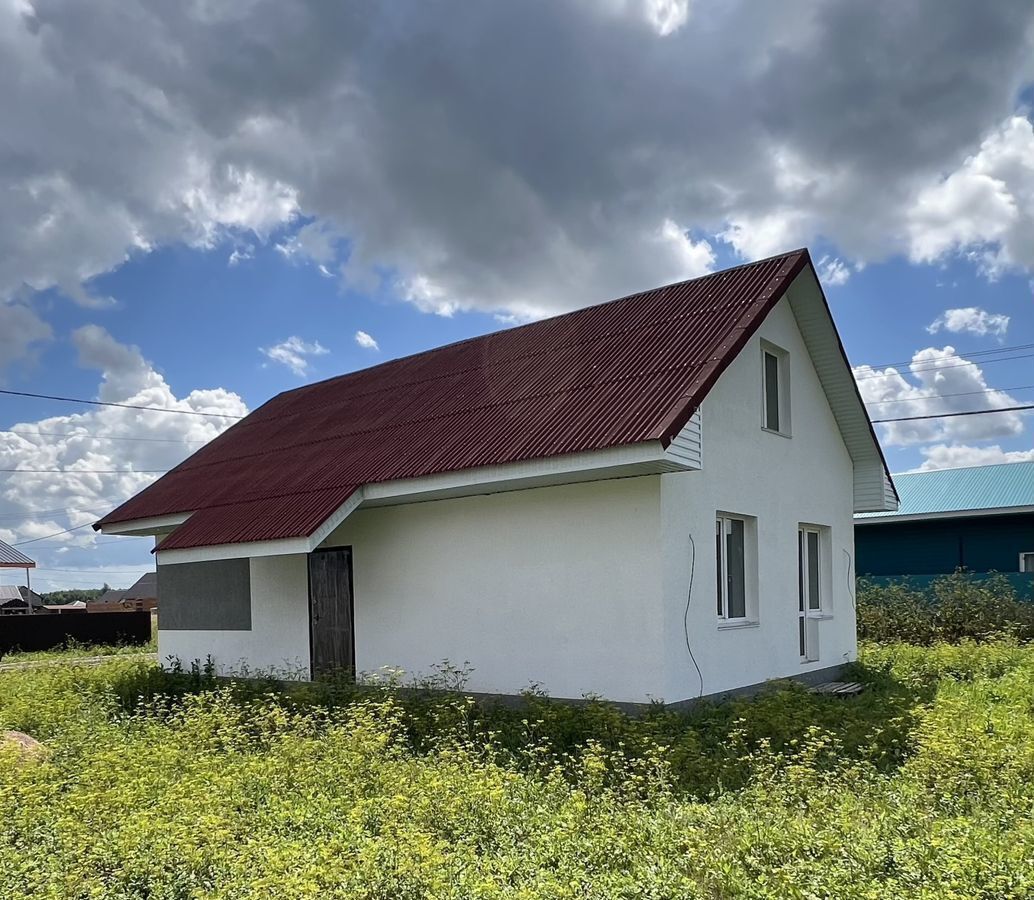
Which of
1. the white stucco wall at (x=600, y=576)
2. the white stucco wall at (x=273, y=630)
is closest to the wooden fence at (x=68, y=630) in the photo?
the white stucco wall at (x=273, y=630)

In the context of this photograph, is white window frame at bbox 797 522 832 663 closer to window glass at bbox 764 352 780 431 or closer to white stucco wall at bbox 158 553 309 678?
window glass at bbox 764 352 780 431

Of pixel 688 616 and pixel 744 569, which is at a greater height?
pixel 744 569

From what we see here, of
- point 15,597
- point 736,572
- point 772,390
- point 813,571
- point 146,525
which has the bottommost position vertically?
point 15,597

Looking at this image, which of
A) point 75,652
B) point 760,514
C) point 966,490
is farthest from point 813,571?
point 75,652

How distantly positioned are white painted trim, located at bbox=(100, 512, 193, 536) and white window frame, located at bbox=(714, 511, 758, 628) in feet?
26.7

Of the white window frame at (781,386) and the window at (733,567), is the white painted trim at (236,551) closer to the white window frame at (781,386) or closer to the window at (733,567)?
the window at (733,567)

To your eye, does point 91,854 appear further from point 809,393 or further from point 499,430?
point 809,393

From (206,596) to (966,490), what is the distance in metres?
20.4

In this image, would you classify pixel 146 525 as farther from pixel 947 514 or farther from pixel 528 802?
pixel 947 514

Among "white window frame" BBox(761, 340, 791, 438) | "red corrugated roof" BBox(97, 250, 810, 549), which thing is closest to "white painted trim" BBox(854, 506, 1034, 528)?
"white window frame" BBox(761, 340, 791, 438)

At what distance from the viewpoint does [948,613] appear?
18969 millimetres

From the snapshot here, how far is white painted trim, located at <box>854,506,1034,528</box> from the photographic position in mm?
22469

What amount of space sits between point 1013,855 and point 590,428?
558cm

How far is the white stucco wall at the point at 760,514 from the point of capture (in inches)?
381
